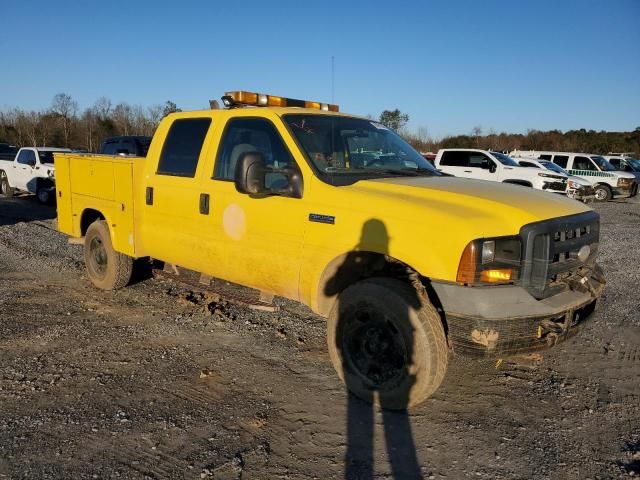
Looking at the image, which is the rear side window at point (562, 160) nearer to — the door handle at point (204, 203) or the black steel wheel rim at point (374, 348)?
the door handle at point (204, 203)

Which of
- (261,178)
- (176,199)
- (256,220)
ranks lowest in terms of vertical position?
(256,220)

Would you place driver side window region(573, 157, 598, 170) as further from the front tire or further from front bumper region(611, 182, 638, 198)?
the front tire

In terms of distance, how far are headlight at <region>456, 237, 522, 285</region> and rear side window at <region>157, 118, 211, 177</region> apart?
2742 millimetres

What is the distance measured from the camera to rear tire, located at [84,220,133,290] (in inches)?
241

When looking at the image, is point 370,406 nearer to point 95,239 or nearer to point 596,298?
point 596,298

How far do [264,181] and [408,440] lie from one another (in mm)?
2063

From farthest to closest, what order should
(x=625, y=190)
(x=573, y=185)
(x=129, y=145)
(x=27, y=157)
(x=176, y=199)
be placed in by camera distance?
(x=625, y=190) → (x=573, y=185) → (x=27, y=157) → (x=129, y=145) → (x=176, y=199)

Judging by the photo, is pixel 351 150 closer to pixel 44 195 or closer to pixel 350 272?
pixel 350 272

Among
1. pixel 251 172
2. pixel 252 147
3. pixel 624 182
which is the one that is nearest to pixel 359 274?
pixel 251 172

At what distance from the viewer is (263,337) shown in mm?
5023

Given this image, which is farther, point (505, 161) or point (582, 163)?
point (582, 163)

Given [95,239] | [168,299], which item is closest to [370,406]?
[168,299]

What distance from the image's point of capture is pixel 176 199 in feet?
16.4

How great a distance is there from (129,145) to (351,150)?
11195mm
